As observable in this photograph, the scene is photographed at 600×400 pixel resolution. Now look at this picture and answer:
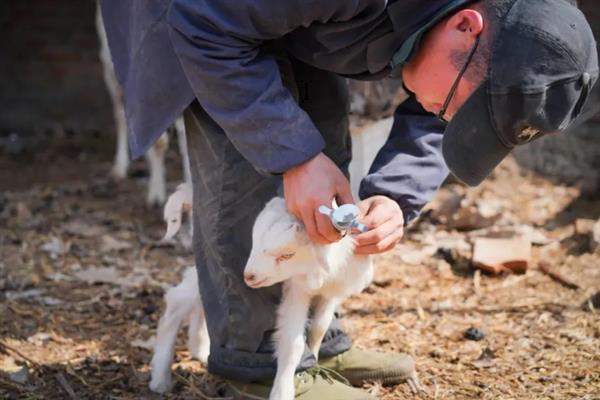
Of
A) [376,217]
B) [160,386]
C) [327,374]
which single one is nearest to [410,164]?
[376,217]

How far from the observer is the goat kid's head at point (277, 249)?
1.88 m

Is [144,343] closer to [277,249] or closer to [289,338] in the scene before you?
[289,338]

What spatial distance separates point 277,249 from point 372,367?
26.9 inches

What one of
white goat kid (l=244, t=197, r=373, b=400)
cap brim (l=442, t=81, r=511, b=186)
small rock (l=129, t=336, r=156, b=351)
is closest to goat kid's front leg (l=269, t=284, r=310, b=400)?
white goat kid (l=244, t=197, r=373, b=400)

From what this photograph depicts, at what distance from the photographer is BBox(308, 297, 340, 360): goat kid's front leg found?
7.16 feet

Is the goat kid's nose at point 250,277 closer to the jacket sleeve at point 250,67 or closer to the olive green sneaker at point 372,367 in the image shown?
the jacket sleeve at point 250,67

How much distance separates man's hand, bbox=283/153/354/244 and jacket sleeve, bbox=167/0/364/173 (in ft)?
0.08

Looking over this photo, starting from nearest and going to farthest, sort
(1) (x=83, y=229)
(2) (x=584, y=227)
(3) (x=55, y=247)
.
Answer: (2) (x=584, y=227) → (3) (x=55, y=247) → (1) (x=83, y=229)

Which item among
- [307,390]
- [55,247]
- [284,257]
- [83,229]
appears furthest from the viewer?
[83,229]

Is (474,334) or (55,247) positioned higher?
(474,334)

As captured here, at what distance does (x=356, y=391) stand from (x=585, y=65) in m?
1.02

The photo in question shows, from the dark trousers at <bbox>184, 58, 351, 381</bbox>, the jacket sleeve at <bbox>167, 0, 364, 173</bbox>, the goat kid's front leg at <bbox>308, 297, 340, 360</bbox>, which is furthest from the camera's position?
the goat kid's front leg at <bbox>308, 297, 340, 360</bbox>

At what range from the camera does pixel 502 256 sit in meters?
3.34

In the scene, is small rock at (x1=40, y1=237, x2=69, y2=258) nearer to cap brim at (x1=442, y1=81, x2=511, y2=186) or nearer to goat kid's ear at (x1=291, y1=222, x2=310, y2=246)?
goat kid's ear at (x1=291, y1=222, x2=310, y2=246)
